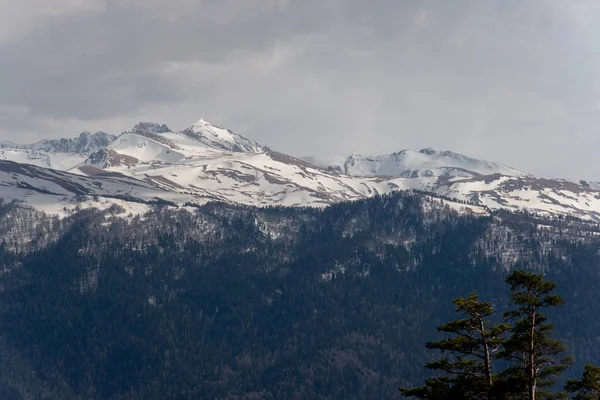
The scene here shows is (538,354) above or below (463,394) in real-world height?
above

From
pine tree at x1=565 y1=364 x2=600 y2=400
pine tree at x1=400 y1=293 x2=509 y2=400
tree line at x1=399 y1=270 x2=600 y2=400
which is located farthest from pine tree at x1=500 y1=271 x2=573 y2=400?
pine tree at x1=565 y1=364 x2=600 y2=400

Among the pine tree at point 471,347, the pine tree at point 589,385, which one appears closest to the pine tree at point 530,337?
the pine tree at point 471,347

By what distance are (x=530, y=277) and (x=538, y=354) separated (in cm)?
794

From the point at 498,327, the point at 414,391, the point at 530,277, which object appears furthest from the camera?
the point at 414,391

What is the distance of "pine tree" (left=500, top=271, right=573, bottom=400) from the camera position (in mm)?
67500

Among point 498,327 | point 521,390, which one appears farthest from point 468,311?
point 521,390

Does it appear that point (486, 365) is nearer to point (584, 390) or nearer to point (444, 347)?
point (444, 347)

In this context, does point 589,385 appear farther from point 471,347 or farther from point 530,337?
point 471,347

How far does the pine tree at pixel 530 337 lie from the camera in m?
67.5

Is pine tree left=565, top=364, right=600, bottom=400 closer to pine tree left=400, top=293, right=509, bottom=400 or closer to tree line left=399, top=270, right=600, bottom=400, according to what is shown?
tree line left=399, top=270, right=600, bottom=400

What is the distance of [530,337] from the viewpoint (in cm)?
6938

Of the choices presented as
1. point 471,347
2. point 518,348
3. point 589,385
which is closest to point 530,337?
point 518,348

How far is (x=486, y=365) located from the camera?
236 feet

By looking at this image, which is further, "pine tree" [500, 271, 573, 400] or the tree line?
the tree line
